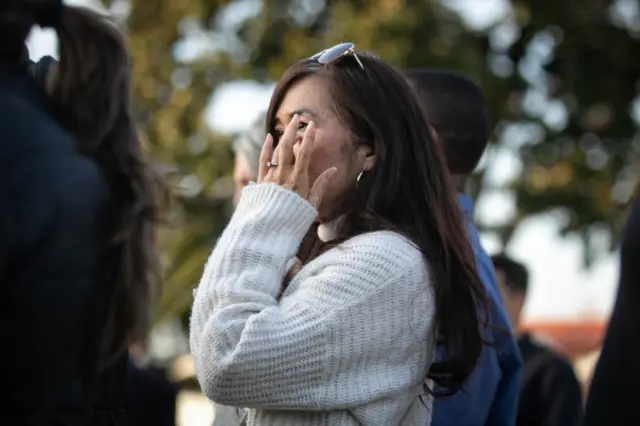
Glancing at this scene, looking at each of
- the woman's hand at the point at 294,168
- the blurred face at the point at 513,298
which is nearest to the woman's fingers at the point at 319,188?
the woman's hand at the point at 294,168

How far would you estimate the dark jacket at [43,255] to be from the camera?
194cm

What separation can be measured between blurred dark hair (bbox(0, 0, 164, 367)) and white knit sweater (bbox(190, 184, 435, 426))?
0.37m

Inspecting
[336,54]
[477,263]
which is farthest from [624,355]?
[477,263]

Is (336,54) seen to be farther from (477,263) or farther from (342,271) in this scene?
(477,263)

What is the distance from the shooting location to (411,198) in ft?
9.59

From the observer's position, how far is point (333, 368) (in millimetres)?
2645

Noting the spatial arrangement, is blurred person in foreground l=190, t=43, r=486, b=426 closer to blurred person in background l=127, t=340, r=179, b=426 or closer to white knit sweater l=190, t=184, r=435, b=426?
white knit sweater l=190, t=184, r=435, b=426

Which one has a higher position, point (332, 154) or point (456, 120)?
point (332, 154)

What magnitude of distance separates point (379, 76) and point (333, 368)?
787 millimetres

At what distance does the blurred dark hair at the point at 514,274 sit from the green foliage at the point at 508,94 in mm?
6115

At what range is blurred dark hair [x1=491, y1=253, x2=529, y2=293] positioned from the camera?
21.6 feet

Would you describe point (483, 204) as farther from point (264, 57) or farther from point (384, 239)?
point (384, 239)

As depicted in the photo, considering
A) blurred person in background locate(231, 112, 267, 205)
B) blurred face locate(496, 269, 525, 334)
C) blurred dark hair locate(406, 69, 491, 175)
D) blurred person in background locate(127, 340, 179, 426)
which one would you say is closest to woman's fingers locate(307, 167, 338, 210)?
blurred dark hair locate(406, 69, 491, 175)

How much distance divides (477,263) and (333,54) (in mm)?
919
